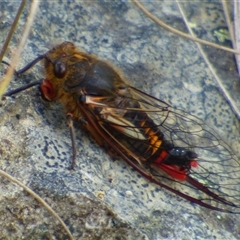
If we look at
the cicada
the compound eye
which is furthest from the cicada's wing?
the compound eye

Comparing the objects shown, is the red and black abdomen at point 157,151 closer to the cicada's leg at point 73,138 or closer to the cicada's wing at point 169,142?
the cicada's wing at point 169,142

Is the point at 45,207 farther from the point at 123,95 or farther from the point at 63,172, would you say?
the point at 123,95

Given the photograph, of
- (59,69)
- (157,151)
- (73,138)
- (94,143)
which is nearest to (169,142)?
(157,151)

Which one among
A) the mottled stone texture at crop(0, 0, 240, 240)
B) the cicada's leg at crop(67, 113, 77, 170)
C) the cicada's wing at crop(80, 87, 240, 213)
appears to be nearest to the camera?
the mottled stone texture at crop(0, 0, 240, 240)

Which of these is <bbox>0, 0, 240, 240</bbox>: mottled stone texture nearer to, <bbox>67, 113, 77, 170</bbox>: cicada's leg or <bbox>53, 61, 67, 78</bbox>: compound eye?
<bbox>67, 113, 77, 170</bbox>: cicada's leg

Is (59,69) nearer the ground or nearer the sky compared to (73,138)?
nearer the sky

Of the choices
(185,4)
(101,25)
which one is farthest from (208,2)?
(101,25)

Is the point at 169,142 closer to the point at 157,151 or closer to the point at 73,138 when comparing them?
the point at 157,151

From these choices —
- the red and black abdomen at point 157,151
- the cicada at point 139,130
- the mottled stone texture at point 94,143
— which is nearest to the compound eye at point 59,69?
the cicada at point 139,130
